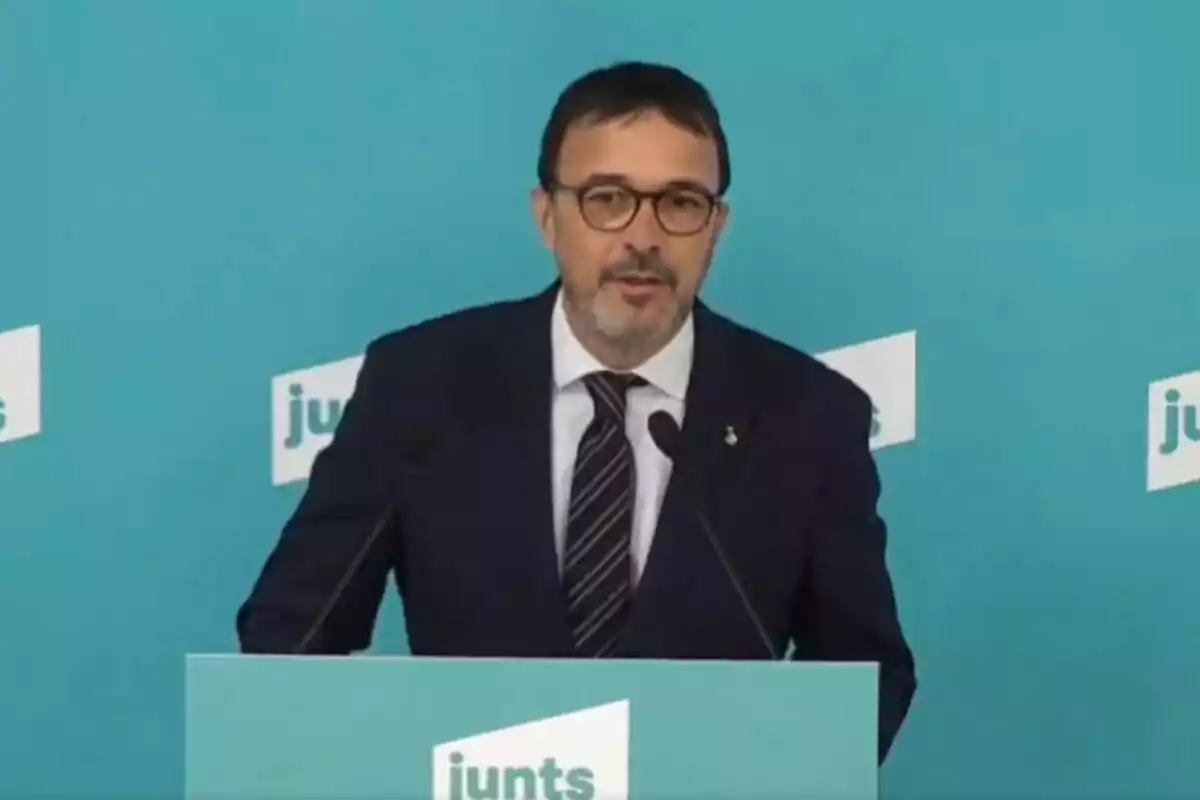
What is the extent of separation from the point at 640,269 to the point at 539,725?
52 centimetres

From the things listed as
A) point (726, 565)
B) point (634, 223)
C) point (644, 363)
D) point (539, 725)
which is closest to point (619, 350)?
point (644, 363)

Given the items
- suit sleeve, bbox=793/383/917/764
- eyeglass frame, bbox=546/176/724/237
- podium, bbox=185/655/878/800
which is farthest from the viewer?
suit sleeve, bbox=793/383/917/764

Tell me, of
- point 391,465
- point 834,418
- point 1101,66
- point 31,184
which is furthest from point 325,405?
point 1101,66

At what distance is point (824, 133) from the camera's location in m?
1.48

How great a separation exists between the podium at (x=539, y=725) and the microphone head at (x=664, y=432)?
0.91ft

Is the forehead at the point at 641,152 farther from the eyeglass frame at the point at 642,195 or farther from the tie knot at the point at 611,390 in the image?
the tie knot at the point at 611,390

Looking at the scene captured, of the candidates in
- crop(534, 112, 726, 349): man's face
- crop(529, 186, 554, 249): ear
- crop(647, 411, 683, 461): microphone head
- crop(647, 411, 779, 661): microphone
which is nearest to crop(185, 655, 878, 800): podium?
crop(647, 411, 683, 461): microphone head

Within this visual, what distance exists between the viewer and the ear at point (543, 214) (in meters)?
1.40

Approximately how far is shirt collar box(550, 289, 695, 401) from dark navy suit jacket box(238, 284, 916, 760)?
0.04ft

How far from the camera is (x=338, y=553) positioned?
1.39m

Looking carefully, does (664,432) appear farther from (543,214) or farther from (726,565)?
(543,214)

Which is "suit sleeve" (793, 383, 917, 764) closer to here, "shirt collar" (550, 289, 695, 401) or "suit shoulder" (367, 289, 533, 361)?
"shirt collar" (550, 289, 695, 401)

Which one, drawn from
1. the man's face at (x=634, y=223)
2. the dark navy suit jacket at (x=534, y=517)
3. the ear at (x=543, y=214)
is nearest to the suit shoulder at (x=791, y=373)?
the dark navy suit jacket at (x=534, y=517)

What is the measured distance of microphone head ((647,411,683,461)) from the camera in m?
1.15
